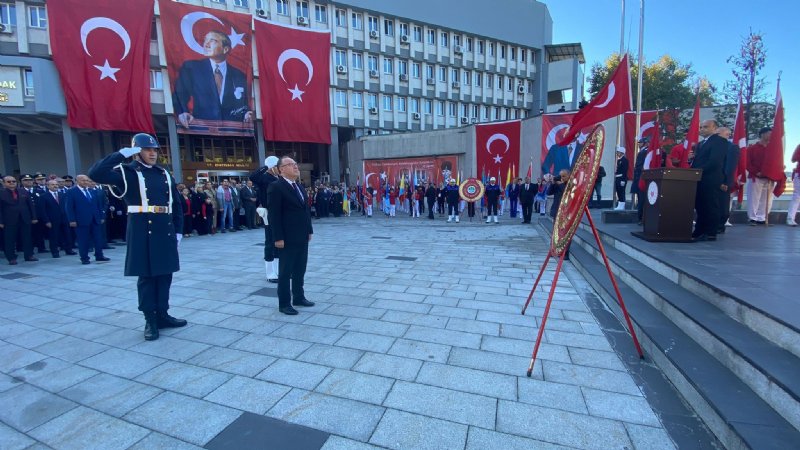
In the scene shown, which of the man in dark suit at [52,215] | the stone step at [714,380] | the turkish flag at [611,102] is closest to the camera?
the stone step at [714,380]

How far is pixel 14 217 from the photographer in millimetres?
7793

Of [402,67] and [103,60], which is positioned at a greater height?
[402,67]

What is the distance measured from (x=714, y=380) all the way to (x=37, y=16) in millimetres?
32978

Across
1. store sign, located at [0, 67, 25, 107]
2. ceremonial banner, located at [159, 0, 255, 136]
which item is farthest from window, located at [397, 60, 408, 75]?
store sign, located at [0, 67, 25, 107]

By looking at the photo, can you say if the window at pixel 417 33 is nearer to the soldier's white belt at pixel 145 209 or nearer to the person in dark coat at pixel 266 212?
the person in dark coat at pixel 266 212

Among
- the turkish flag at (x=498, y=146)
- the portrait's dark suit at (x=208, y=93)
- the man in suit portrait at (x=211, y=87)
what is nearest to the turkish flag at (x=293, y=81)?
the portrait's dark suit at (x=208, y=93)

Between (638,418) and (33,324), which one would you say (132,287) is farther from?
(638,418)

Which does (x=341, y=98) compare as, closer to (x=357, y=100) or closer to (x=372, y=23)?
(x=357, y=100)

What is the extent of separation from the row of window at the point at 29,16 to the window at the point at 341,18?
1864 centimetres

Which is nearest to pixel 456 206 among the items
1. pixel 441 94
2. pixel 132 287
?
pixel 132 287

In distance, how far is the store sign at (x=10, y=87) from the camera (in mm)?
20031

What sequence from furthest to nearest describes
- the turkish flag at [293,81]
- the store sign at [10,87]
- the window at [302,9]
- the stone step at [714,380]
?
the window at [302,9], the turkish flag at [293,81], the store sign at [10,87], the stone step at [714,380]

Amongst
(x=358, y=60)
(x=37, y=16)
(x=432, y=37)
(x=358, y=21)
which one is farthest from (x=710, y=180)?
(x=432, y=37)

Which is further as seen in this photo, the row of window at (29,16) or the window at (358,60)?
the window at (358,60)
